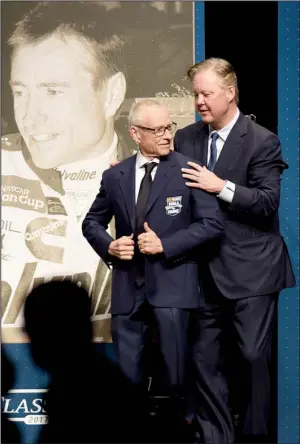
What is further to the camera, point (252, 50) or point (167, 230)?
point (252, 50)

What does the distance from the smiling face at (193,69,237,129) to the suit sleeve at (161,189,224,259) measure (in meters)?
0.42

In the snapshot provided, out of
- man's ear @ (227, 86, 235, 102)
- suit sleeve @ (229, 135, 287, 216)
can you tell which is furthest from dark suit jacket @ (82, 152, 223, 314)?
man's ear @ (227, 86, 235, 102)

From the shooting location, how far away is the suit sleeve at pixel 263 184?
361cm

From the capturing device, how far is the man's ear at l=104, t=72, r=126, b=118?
14.1 feet

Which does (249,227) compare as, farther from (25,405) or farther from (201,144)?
(25,405)

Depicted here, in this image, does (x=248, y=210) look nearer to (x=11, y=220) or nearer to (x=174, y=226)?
(x=174, y=226)

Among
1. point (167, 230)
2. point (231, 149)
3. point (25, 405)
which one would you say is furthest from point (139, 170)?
point (25, 405)

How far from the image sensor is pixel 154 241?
3564mm

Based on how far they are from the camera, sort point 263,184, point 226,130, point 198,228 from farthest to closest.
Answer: point 226,130 < point 263,184 < point 198,228

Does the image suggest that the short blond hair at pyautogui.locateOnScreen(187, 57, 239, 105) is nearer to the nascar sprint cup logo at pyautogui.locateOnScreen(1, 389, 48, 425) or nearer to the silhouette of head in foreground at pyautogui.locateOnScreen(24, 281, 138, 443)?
the silhouette of head in foreground at pyautogui.locateOnScreen(24, 281, 138, 443)

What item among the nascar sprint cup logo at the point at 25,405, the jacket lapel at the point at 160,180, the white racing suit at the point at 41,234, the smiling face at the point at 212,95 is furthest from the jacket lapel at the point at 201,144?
the nascar sprint cup logo at the point at 25,405

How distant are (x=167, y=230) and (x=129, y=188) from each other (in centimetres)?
28

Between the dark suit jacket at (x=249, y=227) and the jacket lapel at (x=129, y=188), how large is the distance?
0.35m

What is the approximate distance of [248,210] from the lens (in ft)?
11.9
